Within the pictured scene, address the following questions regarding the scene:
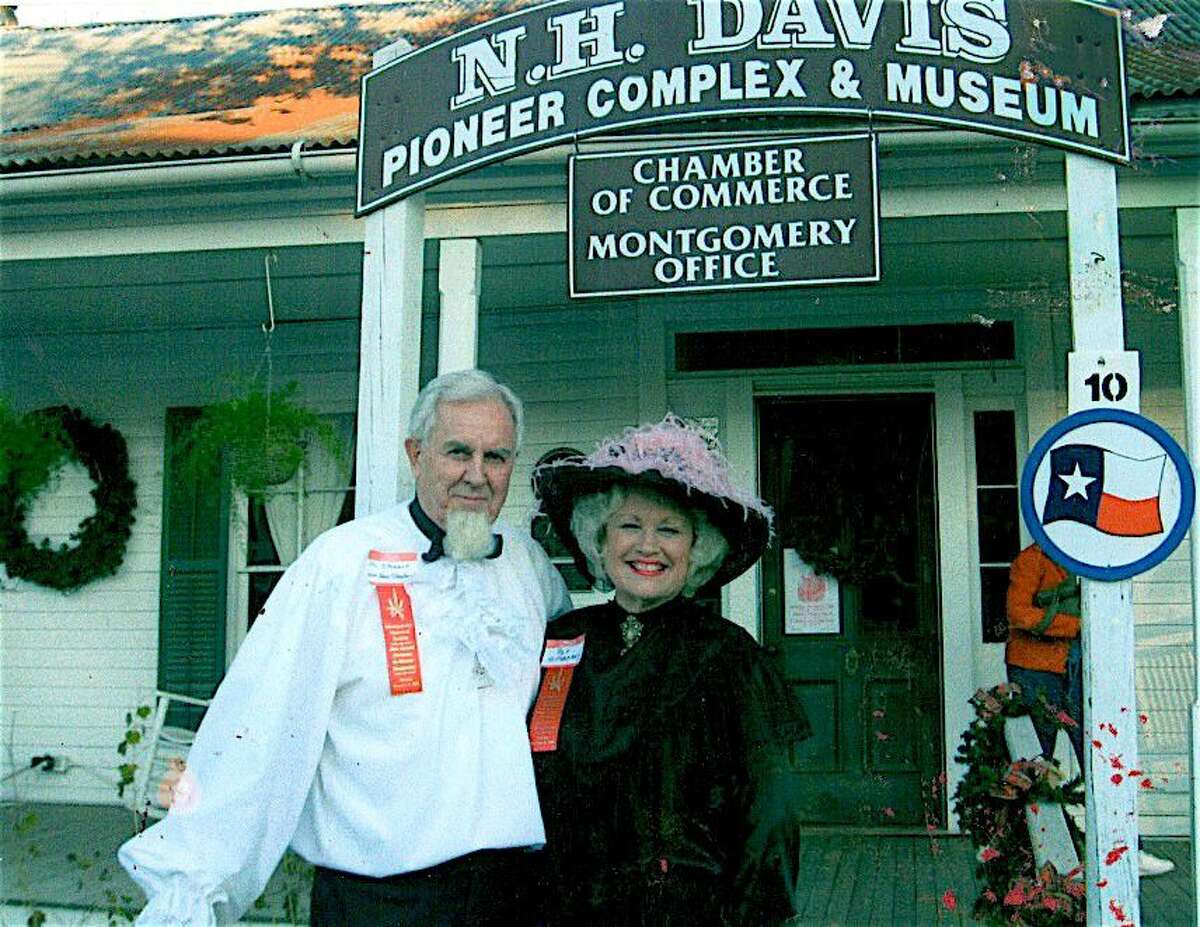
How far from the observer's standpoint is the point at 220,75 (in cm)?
600

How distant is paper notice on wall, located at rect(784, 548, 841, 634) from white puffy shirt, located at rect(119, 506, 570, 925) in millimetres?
3929

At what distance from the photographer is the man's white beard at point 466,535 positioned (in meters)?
2.46

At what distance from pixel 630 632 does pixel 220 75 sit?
15.6 ft

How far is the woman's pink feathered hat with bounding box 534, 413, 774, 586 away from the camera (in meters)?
2.46

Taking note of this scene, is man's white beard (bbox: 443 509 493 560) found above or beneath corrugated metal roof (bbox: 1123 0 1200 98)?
beneath

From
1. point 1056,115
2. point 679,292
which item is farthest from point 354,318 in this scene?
point 1056,115

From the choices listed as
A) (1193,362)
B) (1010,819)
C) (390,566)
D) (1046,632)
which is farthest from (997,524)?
(390,566)

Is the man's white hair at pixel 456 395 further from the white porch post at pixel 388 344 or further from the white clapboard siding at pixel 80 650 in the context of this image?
the white clapboard siding at pixel 80 650

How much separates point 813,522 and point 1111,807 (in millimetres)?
3159

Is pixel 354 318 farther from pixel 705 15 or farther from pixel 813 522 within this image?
pixel 705 15

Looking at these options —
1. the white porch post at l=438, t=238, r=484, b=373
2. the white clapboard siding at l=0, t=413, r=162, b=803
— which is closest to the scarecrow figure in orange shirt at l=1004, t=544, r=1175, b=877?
the white porch post at l=438, t=238, r=484, b=373

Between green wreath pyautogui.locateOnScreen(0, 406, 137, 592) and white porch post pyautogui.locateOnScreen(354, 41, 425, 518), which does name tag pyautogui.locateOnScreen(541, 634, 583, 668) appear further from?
green wreath pyautogui.locateOnScreen(0, 406, 137, 592)

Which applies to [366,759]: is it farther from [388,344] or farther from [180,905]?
[388,344]

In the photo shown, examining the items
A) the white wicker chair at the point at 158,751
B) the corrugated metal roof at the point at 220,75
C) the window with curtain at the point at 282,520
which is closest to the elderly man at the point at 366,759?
the corrugated metal roof at the point at 220,75
